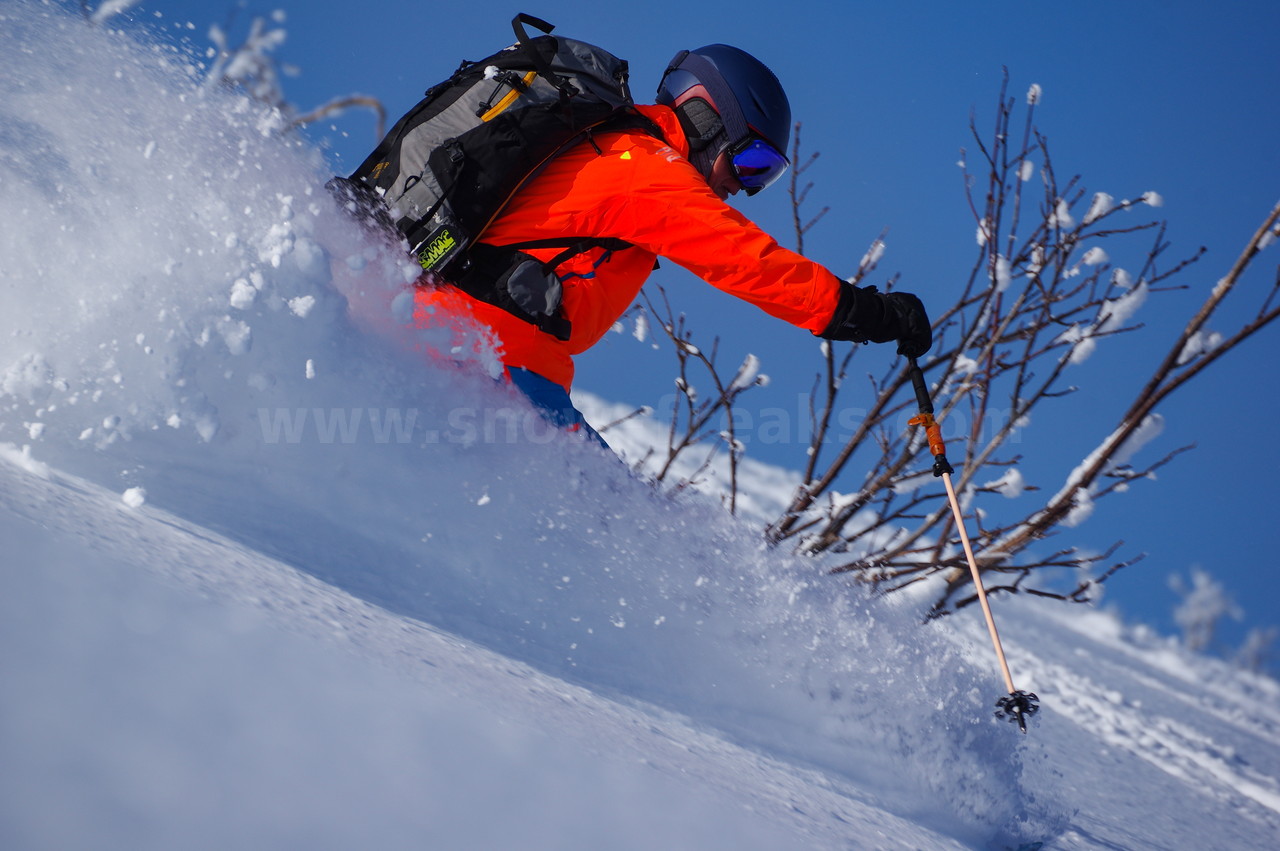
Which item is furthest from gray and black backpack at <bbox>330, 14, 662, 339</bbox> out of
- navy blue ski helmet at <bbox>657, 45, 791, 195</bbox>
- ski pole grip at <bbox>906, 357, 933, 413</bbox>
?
ski pole grip at <bbox>906, 357, 933, 413</bbox>

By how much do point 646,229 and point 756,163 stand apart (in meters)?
0.61

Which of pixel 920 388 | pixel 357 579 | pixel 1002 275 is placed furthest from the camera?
pixel 1002 275

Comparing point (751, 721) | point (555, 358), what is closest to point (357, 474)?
point (555, 358)

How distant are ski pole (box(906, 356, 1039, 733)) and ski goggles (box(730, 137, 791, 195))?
2.61 feet

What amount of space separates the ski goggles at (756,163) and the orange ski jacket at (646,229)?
32 cm

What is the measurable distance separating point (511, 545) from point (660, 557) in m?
0.44

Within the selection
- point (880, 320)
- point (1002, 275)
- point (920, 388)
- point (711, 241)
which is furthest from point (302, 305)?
point (1002, 275)

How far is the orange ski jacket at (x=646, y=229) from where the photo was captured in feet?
7.51

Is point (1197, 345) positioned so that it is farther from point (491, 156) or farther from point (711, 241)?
point (491, 156)

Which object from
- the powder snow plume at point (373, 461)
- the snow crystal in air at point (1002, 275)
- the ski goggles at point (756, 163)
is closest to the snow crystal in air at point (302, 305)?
the powder snow plume at point (373, 461)

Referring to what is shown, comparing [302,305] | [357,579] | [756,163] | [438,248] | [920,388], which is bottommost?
[357,579]

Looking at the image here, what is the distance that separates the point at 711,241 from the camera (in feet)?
7.51

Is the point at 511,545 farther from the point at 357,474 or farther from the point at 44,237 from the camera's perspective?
the point at 44,237

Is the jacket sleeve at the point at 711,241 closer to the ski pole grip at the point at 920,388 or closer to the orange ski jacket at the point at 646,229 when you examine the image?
the orange ski jacket at the point at 646,229
